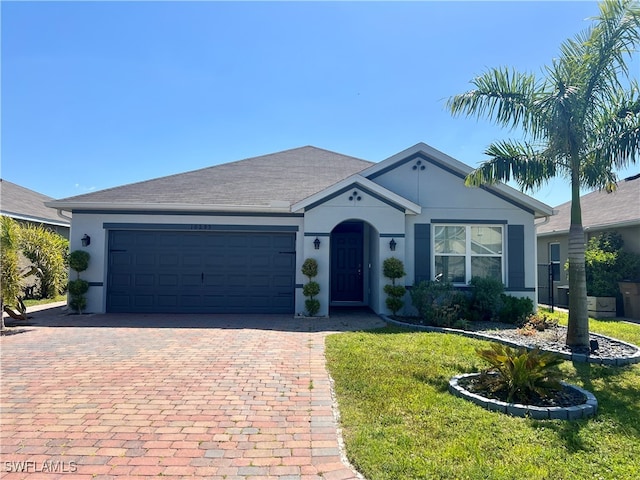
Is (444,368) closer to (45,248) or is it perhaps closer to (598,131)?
(598,131)

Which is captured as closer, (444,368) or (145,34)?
(444,368)

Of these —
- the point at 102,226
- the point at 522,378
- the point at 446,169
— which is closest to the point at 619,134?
the point at 446,169

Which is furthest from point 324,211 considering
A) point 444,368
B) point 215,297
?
point 444,368

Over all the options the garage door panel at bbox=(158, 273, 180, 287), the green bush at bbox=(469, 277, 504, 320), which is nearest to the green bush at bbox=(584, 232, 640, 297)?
the green bush at bbox=(469, 277, 504, 320)

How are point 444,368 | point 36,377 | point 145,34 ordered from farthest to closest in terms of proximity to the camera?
point 145,34
point 444,368
point 36,377

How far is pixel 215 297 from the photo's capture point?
11289 mm

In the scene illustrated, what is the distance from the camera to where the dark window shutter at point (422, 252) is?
1109 centimetres

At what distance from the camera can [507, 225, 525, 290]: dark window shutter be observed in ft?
37.1

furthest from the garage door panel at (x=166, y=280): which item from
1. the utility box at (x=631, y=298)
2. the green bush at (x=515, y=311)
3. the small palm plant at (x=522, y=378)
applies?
the utility box at (x=631, y=298)

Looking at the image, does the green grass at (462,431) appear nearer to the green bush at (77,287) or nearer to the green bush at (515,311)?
the green bush at (515,311)

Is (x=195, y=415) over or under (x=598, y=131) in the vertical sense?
under

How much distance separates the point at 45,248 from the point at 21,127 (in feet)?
16.1

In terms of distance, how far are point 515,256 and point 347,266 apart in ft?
17.5

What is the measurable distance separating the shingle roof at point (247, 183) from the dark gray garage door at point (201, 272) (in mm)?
1037
